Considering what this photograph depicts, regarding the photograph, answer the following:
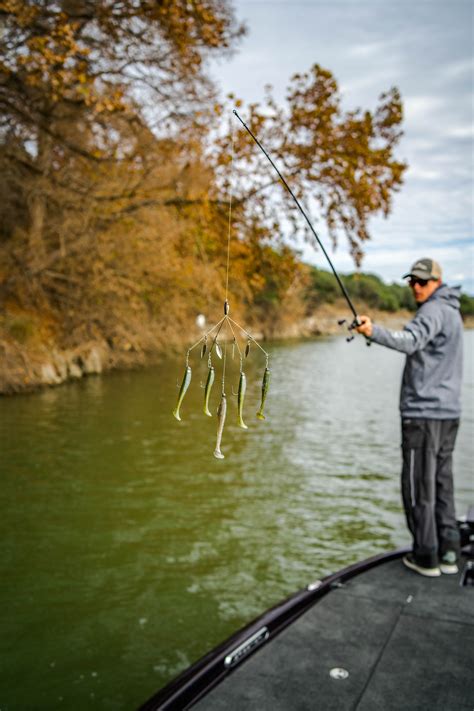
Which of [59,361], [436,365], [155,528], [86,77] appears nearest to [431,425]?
[436,365]

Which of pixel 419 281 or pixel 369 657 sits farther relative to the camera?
pixel 419 281

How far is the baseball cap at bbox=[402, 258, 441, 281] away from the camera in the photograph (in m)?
5.81

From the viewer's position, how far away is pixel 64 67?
14.0 metres

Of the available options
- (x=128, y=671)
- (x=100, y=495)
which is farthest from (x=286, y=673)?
(x=100, y=495)

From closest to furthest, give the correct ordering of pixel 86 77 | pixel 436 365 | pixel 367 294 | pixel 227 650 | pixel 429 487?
pixel 227 650, pixel 429 487, pixel 436 365, pixel 86 77, pixel 367 294

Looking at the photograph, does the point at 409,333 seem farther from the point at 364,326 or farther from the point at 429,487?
the point at 429,487

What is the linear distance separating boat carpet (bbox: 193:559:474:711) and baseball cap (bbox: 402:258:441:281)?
8.49 feet

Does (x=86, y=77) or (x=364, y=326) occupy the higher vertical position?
(x=86, y=77)

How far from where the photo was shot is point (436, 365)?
18.8 feet

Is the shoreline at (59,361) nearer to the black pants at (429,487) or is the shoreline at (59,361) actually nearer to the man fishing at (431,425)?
the man fishing at (431,425)

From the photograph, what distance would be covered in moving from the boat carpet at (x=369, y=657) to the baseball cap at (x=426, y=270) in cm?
259

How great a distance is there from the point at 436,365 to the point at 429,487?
3.42 ft

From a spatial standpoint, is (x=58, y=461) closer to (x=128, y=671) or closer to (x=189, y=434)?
(x=189, y=434)

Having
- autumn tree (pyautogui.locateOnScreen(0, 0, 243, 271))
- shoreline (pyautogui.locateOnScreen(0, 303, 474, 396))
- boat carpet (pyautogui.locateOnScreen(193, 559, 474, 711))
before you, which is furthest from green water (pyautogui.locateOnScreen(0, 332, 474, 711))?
autumn tree (pyautogui.locateOnScreen(0, 0, 243, 271))
